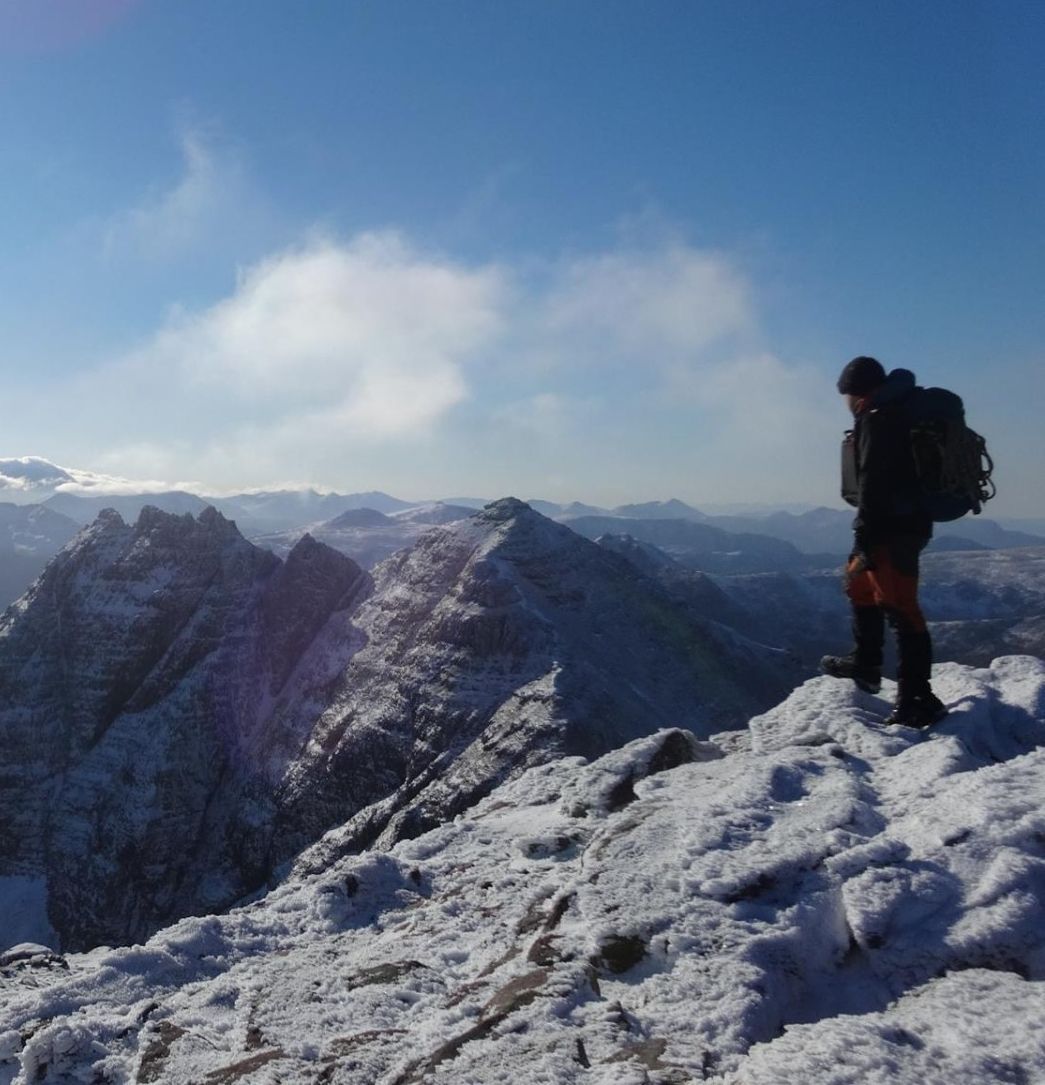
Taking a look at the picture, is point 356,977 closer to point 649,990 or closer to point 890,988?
point 649,990

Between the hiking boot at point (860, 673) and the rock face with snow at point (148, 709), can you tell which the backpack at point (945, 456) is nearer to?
the hiking boot at point (860, 673)

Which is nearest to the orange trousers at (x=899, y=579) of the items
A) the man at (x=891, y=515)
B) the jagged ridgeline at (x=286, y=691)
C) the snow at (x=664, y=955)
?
the man at (x=891, y=515)

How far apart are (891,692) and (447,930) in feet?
25.9

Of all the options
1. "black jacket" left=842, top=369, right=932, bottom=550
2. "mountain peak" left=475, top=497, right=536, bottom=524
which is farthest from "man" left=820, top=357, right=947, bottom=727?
"mountain peak" left=475, top=497, right=536, bottom=524

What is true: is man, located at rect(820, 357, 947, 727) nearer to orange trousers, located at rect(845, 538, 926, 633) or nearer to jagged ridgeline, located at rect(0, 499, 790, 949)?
orange trousers, located at rect(845, 538, 926, 633)

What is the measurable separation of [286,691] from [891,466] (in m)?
88.2

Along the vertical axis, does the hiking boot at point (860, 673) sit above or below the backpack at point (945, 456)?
below

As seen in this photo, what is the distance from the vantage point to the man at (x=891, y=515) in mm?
9758

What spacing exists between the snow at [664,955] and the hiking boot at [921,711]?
25 centimetres

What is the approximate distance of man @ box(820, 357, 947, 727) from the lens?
976 cm

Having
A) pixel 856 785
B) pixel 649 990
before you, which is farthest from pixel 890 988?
pixel 856 785

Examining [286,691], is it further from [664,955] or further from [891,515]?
[664,955]

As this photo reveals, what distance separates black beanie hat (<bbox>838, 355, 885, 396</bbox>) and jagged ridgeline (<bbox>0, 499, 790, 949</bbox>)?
171 feet

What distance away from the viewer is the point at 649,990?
6.36m
